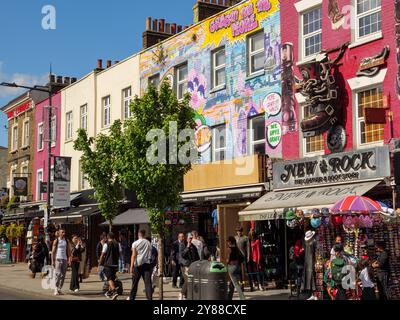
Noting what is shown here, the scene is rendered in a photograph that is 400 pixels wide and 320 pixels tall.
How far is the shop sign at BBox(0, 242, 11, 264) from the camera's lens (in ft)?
123

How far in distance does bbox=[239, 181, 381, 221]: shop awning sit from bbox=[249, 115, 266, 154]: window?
7.52 feet

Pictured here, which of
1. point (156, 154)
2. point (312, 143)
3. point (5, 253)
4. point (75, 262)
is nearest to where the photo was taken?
point (156, 154)

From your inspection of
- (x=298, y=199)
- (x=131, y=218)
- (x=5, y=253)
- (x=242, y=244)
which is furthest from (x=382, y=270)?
(x=5, y=253)

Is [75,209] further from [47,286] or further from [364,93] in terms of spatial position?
[364,93]

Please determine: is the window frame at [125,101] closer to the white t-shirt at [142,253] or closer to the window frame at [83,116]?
the window frame at [83,116]

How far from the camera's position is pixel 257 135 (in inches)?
888

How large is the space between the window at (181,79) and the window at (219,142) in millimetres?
2958

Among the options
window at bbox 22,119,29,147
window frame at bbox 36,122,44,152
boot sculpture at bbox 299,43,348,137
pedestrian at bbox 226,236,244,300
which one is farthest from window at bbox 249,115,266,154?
window at bbox 22,119,29,147

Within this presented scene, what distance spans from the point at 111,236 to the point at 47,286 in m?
4.66

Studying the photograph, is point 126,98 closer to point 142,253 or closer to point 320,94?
point 320,94

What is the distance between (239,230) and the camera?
1911 cm

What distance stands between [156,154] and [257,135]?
251 inches

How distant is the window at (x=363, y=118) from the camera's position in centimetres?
1831

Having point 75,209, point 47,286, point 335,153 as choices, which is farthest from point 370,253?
point 75,209
